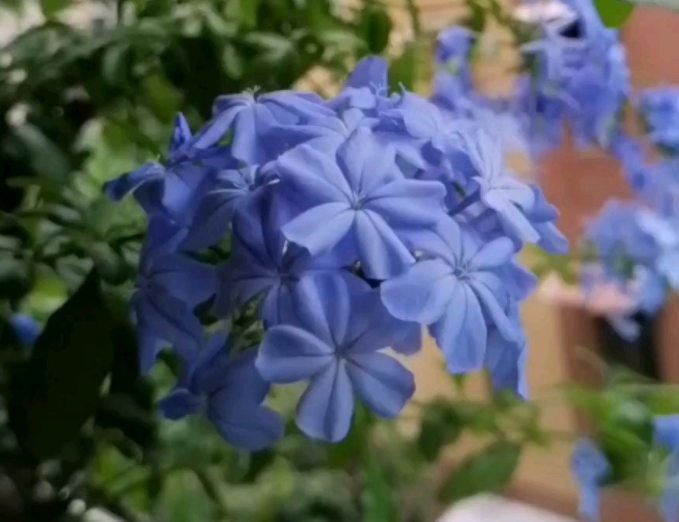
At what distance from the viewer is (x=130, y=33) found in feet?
1.52

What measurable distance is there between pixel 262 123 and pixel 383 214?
56 mm

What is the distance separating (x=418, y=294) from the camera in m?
0.27

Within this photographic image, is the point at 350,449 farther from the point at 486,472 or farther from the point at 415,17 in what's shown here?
the point at 415,17

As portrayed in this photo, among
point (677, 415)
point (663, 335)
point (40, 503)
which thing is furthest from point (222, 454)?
point (663, 335)

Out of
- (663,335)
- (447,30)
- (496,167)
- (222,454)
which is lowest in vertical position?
(663,335)

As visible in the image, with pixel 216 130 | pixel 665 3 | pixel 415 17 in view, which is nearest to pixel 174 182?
pixel 216 130

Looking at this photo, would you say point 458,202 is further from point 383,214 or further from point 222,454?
point 222,454

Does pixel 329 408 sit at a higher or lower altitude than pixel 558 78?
higher

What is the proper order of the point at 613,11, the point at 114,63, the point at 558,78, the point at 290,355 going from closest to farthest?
1. the point at 290,355
2. the point at 613,11
3. the point at 114,63
4. the point at 558,78

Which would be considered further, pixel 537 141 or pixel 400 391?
pixel 537 141

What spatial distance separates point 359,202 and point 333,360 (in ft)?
0.14

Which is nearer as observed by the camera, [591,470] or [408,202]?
[408,202]

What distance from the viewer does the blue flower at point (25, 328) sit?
1.57 feet

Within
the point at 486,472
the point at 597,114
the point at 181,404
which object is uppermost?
the point at 181,404
